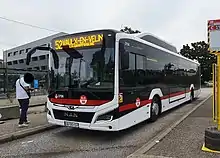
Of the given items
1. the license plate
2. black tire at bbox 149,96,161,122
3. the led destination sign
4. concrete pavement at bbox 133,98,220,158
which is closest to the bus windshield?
the led destination sign

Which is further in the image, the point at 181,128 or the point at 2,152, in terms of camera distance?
the point at 181,128

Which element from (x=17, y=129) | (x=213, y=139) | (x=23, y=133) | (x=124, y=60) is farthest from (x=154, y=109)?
(x=17, y=129)

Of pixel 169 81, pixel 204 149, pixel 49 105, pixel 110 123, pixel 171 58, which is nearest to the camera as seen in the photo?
pixel 204 149

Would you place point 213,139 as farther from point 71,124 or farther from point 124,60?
point 71,124

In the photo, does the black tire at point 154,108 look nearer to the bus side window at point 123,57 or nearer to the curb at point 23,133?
the bus side window at point 123,57

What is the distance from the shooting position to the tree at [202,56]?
57281 mm

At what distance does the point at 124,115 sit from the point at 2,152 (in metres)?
3.17

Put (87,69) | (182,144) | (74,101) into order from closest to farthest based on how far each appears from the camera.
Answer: (182,144) < (87,69) < (74,101)

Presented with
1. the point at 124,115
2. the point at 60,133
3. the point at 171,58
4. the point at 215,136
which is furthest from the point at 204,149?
the point at 171,58

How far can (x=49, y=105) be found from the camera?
25.3 feet

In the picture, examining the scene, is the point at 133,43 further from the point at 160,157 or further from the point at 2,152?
the point at 2,152

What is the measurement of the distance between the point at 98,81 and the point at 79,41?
1.37 meters

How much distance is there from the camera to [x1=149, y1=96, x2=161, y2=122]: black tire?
925 centimetres

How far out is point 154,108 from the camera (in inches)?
374
